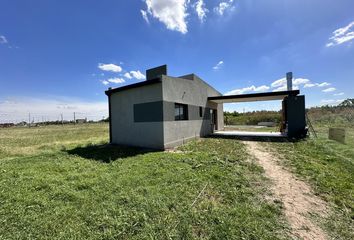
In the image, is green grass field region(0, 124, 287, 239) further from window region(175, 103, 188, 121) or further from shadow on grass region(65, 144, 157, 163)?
window region(175, 103, 188, 121)

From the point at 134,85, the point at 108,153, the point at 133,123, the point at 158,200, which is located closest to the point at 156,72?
the point at 134,85

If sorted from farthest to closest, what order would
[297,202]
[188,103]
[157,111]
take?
[188,103], [157,111], [297,202]

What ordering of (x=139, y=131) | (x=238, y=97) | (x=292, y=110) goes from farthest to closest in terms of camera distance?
(x=238, y=97), (x=292, y=110), (x=139, y=131)

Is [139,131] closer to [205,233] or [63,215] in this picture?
[63,215]

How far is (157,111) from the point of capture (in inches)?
386

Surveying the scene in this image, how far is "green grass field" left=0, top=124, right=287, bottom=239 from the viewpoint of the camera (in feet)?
9.70

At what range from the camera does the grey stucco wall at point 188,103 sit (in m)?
9.99

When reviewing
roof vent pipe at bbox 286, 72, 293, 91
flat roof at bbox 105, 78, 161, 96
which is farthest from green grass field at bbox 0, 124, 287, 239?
roof vent pipe at bbox 286, 72, 293, 91

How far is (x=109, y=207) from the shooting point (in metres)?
3.65

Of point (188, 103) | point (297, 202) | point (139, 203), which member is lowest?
point (297, 202)

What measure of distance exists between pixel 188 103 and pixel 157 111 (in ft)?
10.6

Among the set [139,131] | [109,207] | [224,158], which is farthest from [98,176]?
[139,131]

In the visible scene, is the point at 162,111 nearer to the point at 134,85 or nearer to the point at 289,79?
the point at 134,85

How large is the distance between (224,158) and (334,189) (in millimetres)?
3502
